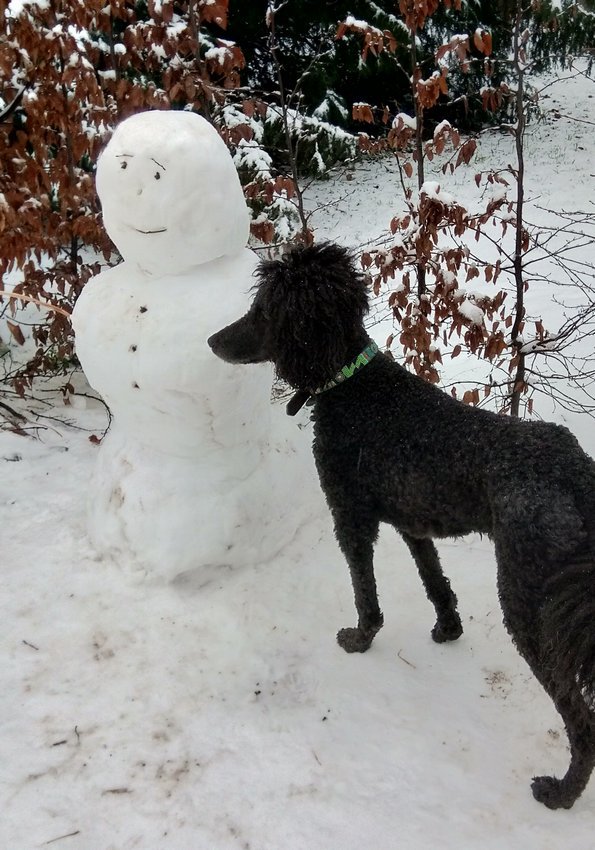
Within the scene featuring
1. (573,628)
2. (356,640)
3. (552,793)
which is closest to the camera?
(573,628)

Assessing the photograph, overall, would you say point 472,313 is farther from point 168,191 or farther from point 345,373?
point 168,191

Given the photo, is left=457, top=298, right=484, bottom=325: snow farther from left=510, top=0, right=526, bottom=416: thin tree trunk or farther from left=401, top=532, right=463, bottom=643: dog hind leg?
left=401, top=532, right=463, bottom=643: dog hind leg

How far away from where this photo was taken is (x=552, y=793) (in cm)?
188

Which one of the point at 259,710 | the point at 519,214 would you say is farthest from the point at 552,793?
the point at 519,214

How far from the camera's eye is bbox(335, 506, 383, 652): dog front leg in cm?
230

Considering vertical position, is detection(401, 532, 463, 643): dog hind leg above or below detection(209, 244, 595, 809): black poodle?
below

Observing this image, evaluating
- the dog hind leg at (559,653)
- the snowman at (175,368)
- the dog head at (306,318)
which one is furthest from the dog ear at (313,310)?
the dog hind leg at (559,653)

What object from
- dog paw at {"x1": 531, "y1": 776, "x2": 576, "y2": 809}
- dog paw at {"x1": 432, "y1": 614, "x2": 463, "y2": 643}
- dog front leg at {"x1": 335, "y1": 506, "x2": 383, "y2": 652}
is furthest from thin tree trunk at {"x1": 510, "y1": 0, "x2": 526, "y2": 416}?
dog paw at {"x1": 531, "y1": 776, "x2": 576, "y2": 809}

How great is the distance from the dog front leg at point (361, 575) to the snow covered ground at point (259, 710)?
0.07 meters

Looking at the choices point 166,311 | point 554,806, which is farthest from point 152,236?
point 554,806

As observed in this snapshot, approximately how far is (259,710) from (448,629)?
89cm

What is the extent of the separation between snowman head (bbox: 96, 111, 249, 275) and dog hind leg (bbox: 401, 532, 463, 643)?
1.54m

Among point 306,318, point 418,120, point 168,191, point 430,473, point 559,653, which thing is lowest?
point 559,653

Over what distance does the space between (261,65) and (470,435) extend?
8.61 m
